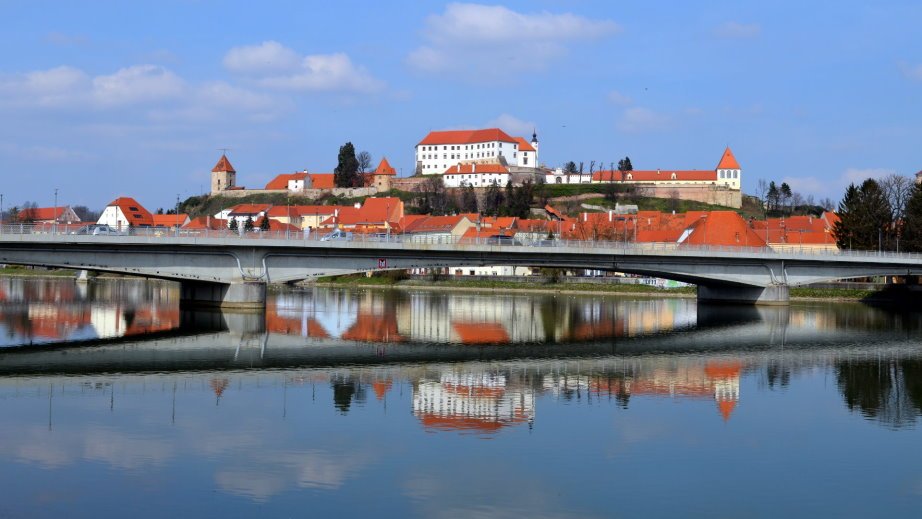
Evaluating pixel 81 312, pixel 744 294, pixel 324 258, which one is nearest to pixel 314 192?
pixel 744 294

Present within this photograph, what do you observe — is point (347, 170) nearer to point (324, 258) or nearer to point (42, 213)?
point (42, 213)

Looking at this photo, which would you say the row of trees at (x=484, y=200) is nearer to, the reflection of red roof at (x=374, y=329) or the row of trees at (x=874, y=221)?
the row of trees at (x=874, y=221)

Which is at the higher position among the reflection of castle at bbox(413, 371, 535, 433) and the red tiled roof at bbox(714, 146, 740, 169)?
the red tiled roof at bbox(714, 146, 740, 169)

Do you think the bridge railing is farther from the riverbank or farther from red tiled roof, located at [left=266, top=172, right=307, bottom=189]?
red tiled roof, located at [left=266, top=172, right=307, bottom=189]

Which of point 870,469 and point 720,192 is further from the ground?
point 720,192

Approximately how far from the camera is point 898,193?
94438mm

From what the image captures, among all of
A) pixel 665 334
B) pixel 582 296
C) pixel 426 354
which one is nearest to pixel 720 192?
pixel 582 296

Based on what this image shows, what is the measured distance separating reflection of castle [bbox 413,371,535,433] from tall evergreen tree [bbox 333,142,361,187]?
414 feet

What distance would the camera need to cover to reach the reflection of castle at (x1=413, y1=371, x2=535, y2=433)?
79.0 ft

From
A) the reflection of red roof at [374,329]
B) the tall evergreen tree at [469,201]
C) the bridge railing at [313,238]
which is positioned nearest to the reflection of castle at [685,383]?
the reflection of red roof at [374,329]

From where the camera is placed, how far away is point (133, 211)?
449 feet

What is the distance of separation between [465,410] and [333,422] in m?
3.53

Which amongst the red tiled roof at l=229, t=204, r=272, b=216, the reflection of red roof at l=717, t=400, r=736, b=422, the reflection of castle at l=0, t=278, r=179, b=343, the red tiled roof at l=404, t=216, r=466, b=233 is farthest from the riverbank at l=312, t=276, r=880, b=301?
the reflection of red roof at l=717, t=400, r=736, b=422

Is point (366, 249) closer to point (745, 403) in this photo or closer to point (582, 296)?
point (745, 403)
